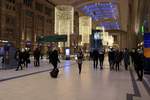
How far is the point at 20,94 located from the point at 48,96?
3.28 ft

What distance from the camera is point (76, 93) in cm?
1080

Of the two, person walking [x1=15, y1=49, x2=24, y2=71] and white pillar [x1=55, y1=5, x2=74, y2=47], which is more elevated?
white pillar [x1=55, y1=5, x2=74, y2=47]

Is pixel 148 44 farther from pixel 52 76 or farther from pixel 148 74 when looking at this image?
pixel 52 76

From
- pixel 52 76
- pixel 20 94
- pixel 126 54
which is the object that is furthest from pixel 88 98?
pixel 126 54

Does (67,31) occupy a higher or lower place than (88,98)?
higher

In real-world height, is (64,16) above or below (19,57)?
above

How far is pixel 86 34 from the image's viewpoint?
4334 cm

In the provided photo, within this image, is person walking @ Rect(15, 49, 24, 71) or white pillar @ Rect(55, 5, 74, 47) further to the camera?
white pillar @ Rect(55, 5, 74, 47)

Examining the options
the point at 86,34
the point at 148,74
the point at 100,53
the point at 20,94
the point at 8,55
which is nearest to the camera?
the point at 20,94

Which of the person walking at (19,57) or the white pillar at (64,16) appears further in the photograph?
the white pillar at (64,16)

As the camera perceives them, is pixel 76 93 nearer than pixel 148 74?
Yes

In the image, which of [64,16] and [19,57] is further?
[64,16]

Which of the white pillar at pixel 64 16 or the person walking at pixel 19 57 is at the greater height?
the white pillar at pixel 64 16

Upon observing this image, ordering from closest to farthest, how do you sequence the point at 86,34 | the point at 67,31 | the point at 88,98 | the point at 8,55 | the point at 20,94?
the point at 88,98 → the point at 20,94 → the point at 8,55 → the point at 67,31 → the point at 86,34
